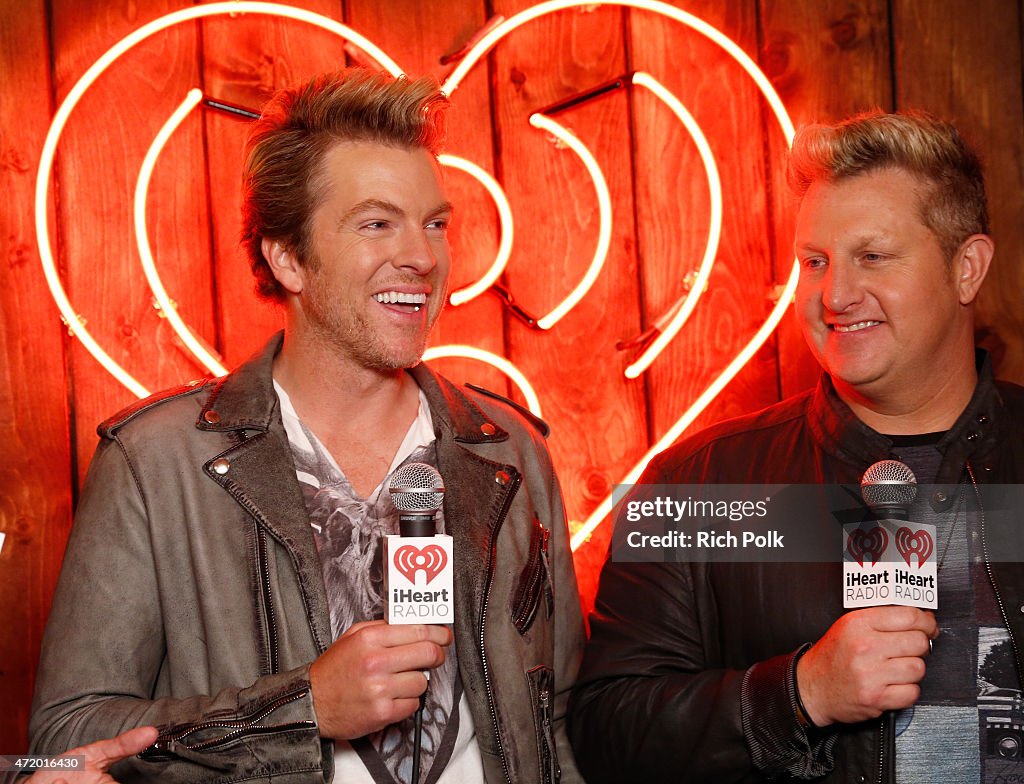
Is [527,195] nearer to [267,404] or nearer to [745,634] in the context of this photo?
[267,404]

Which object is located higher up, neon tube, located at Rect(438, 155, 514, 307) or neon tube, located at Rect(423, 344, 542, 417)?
neon tube, located at Rect(438, 155, 514, 307)

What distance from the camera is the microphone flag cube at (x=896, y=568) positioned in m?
1.83

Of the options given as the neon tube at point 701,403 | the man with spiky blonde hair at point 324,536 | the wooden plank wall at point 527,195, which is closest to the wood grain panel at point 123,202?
the wooden plank wall at point 527,195

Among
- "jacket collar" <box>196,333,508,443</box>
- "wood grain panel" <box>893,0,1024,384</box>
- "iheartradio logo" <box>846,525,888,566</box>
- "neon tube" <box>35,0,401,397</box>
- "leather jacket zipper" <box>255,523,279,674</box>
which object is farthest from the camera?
"wood grain panel" <box>893,0,1024,384</box>

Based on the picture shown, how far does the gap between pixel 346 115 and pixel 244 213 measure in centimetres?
32

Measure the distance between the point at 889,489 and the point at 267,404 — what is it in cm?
111

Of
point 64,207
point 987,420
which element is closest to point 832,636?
point 987,420

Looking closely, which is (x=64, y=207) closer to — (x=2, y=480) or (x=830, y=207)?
(x=2, y=480)

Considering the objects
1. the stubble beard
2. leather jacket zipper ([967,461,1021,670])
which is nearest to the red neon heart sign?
the stubble beard

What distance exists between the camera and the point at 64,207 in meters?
2.59

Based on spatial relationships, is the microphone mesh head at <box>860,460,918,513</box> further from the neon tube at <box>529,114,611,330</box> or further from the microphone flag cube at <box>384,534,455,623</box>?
the neon tube at <box>529,114,611,330</box>

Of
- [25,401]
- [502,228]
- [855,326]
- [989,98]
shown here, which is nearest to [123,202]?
[25,401]

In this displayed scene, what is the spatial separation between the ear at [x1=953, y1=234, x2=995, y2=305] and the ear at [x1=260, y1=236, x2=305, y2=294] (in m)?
1.30

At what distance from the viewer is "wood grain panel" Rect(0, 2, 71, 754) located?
2537mm
